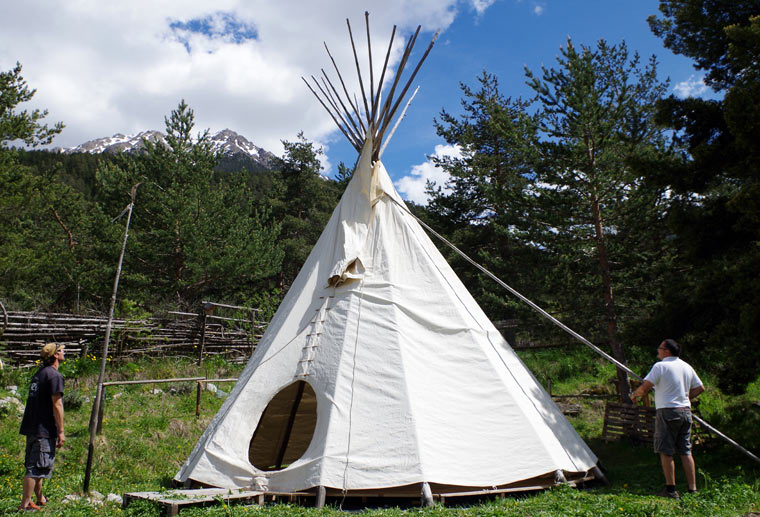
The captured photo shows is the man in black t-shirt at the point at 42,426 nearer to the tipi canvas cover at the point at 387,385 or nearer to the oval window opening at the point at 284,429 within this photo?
the tipi canvas cover at the point at 387,385

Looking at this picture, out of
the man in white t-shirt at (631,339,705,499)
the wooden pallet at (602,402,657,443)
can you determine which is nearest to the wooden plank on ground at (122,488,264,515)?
the man in white t-shirt at (631,339,705,499)

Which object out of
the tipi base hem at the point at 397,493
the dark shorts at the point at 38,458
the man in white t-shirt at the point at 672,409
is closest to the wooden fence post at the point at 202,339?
the dark shorts at the point at 38,458

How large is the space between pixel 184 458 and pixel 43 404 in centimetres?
277

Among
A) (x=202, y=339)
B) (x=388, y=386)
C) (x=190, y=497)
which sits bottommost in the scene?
(x=190, y=497)

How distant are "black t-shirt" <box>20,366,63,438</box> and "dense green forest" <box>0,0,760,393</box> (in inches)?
259

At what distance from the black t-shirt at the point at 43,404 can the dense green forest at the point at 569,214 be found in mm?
6579

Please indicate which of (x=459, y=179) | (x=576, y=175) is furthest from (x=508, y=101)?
(x=576, y=175)

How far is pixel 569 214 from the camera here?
10.3 metres

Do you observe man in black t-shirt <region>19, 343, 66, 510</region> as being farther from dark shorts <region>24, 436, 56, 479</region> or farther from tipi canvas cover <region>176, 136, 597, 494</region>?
tipi canvas cover <region>176, 136, 597, 494</region>

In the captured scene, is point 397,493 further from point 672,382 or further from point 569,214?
point 569,214

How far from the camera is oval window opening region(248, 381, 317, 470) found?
6598 mm

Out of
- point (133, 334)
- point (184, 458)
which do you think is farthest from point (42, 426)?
point (133, 334)

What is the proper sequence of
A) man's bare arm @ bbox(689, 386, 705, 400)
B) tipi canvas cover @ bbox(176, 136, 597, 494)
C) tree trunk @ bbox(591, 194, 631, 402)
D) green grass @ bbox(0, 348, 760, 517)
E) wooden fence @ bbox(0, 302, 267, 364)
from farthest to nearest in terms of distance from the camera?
1. tree trunk @ bbox(591, 194, 631, 402)
2. wooden fence @ bbox(0, 302, 267, 364)
3. man's bare arm @ bbox(689, 386, 705, 400)
4. tipi canvas cover @ bbox(176, 136, 597, 494)
5. green grass @ bbox(0, 348, 760, 517)

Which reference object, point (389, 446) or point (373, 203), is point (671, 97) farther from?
point (389, 446)
